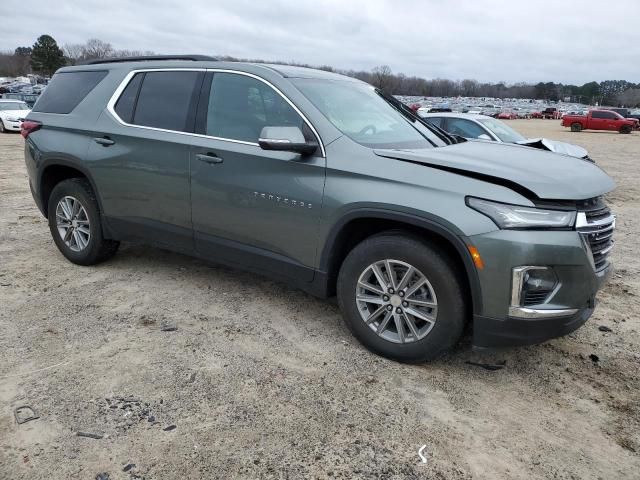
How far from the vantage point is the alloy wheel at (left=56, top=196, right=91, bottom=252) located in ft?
15.6

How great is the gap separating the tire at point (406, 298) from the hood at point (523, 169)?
49 centimetres

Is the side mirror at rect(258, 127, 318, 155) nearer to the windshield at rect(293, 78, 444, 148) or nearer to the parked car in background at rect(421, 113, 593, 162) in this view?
the windshield at rect(293, 78, 444, 148)

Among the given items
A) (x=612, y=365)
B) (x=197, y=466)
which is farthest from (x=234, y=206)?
(x=612, y=365)

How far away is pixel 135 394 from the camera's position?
2.88 metres

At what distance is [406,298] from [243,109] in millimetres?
1806

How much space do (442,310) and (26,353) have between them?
8.64 feet

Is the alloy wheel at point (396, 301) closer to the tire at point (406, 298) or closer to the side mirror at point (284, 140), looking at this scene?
the tire at point (406, 298)

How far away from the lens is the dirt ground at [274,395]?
241 cm

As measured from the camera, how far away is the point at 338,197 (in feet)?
10.6

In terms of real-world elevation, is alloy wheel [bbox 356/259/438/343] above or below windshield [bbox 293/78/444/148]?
below

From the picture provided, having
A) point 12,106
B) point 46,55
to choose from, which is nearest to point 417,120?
point 12,106

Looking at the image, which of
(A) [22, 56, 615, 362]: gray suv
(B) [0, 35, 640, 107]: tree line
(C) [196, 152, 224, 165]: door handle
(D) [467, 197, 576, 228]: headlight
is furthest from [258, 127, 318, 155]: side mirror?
(B) [0, 35, 640, 107]: tree line

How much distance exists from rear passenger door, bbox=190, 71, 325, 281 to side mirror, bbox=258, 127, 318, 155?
0.12m

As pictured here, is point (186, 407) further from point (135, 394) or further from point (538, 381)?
point (538, 381)
